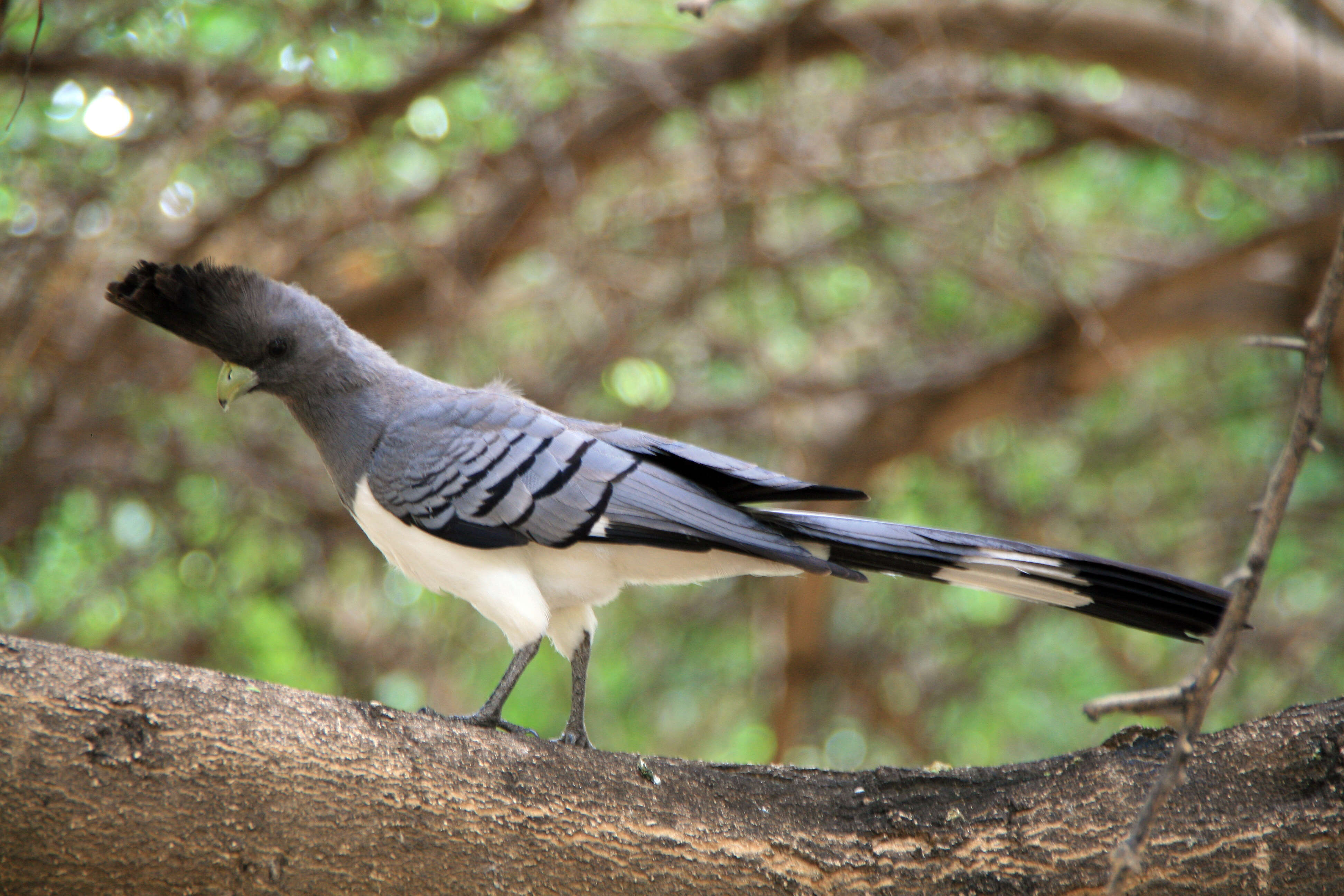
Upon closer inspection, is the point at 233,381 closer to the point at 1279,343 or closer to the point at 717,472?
the point at 717,472

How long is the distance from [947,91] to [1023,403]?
5.62ft

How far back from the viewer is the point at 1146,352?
588cm

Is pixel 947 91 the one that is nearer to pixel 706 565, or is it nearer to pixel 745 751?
pixel 706 565

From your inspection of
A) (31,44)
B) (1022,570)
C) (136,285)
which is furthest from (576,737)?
(31,44)

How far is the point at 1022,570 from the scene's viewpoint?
274 cm

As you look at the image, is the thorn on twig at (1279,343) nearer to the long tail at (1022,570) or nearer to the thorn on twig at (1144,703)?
the thorn on twig at (1144,703)

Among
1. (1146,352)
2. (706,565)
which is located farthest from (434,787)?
(1146,352)

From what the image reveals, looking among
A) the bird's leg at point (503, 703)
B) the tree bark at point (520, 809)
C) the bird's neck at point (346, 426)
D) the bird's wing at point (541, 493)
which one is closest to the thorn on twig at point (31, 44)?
the bird's neck at point (346, 426)

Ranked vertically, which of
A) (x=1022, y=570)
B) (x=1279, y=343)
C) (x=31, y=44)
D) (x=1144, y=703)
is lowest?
(x=1144, y=703)

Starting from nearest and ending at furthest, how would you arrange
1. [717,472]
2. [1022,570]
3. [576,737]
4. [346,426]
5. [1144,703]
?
[1144,703] < [1022,570] < [717,472] < [576,737] < [346,426]

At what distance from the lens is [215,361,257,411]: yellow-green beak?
3.18 metres

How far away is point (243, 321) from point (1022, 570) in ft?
7.40

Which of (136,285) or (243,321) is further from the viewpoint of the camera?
(243,321)

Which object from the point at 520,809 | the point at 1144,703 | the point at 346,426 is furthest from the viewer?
the point at 346,426
